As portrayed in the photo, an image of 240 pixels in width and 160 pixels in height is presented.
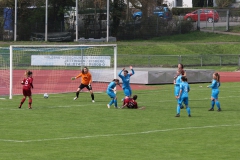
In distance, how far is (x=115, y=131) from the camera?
75.5 feet

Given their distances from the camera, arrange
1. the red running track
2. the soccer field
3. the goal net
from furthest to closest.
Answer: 1. the goal net
2. the red running track
3. the soccer field

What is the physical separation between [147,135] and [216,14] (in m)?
66.0

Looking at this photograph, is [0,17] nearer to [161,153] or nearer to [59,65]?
[59,65]

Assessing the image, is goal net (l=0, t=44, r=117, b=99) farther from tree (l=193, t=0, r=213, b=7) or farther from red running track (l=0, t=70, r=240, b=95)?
tree (l=193, t=0, r=213, b=7)

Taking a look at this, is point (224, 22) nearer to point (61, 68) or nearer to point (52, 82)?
point (61, 68)

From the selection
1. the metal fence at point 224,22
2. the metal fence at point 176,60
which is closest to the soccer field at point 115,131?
the metal fence at point 176,60

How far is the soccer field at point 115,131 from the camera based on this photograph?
1867 cm

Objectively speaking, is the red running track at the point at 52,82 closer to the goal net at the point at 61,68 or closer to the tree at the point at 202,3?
the goal net at the point at 61,68

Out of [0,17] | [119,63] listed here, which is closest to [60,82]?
[119,63]

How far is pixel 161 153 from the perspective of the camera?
736 inches

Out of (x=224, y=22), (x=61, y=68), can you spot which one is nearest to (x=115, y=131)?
(x=61, y=68)

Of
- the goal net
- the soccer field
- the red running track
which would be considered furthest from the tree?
the soccer field

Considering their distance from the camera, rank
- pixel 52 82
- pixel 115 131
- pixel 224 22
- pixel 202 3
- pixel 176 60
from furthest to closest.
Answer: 1. pixel 202 3
2. pixel 224 22
3. pixel 176 60
4. pixel 52 82
5. pixel 115 131

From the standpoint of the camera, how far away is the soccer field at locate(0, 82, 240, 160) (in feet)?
61.3
